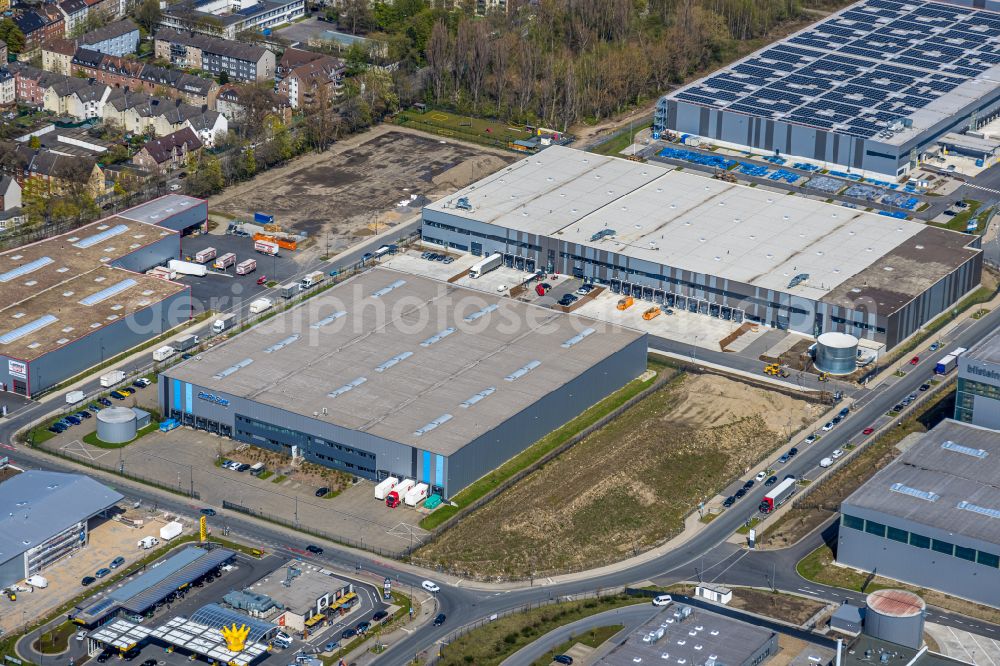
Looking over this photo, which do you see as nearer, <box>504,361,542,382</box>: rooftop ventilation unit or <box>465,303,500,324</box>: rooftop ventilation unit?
<box>504,361,542,382</box>: rooftop ventilation unit

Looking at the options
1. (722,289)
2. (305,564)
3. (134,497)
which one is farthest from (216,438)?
(722,289)

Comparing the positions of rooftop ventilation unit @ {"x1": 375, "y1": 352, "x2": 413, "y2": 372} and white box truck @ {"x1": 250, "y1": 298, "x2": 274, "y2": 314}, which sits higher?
rooftop ventilation unit @ {"x1": 375, "y1": 352, "x2": 413, "y2": 372}

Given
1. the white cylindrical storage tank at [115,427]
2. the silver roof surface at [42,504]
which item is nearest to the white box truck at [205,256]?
the white cylindrical storage tank at [115,427]

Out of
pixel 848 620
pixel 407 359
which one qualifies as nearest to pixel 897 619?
pixel 848 620

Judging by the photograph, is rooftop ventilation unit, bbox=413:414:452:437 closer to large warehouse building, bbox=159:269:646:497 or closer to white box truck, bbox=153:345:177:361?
large warehouse building, bbox=159:269:646:497

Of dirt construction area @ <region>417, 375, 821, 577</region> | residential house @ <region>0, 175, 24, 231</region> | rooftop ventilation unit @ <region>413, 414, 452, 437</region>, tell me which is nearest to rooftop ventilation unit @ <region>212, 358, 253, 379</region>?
rooftop ventilation unit @ <region>413, 414, 452, 437</region>

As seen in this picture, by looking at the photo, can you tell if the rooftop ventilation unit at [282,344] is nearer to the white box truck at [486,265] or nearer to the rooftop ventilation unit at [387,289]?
the rooftop ventilation unit at [387,289]

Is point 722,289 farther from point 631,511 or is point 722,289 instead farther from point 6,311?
point 6,311
